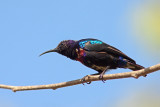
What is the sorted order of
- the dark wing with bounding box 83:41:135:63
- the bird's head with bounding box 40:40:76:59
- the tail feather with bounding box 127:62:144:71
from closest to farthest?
the tail feather with bounding box 127:62:144:71 → the dark wing with bounding box 83:41:135:63 → the bird's head with bounding box 40:40:76:59

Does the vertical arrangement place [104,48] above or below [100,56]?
above

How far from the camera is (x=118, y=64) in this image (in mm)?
7836

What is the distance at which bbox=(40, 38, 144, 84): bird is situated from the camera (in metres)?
7.77

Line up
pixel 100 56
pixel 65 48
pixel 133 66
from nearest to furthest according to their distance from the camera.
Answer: pixel 133 66 → pixel 100 56 → pixel 65 48

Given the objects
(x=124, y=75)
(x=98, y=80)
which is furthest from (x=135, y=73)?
(x=98, y=80)

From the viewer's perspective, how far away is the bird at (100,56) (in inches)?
306

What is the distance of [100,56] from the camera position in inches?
307

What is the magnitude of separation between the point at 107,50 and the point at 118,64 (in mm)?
453

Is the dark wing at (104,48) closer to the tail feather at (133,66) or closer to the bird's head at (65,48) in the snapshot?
the tail feather at (133,66)

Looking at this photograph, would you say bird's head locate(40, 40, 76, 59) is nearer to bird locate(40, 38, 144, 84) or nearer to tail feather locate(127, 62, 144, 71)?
bird locate(40, 38, 144, 84)

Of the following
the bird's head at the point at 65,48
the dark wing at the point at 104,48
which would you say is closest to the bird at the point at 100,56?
the dark wing at the point at 104,48

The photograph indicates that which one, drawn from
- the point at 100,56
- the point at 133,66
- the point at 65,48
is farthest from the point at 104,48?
the point at 65,48

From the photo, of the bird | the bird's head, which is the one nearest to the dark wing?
the bird

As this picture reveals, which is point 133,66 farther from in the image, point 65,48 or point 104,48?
point 65,48
